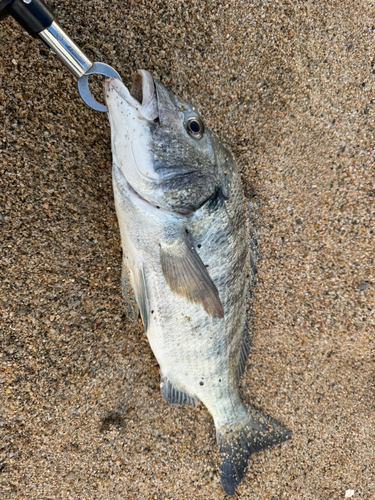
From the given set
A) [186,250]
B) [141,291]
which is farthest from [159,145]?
[141,291]

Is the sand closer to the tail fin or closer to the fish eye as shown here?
the tail fin

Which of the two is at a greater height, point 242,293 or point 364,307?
point 242,293

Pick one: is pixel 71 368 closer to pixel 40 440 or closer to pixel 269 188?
pixel 40 440

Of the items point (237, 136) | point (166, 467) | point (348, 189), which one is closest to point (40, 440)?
point (166, 467)

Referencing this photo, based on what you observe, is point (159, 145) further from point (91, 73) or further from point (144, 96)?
point (91, 73)

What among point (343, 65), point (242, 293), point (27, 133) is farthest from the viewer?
point (343, 65)

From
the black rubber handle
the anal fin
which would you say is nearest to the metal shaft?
the black rubber handle
